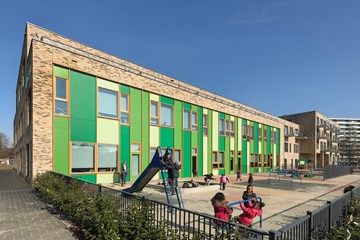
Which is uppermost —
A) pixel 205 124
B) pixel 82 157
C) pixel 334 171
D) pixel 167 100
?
pixel 167 100

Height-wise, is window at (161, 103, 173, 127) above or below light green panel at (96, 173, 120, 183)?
above

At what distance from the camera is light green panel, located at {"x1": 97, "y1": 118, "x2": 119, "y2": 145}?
1625 cm

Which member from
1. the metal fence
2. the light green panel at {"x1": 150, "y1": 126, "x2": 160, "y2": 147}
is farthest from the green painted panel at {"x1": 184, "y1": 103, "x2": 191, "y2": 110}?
the metal fence

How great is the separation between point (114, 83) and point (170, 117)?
6.55 meters

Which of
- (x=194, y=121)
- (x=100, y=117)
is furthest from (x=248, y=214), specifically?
(x=194, y=121)

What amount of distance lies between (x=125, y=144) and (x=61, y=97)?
558 cm

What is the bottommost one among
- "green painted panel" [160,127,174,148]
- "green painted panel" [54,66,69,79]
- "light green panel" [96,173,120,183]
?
"light green panel" [96,173,120,183]

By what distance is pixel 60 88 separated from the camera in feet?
47.8

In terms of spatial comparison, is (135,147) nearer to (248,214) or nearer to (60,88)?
(60,88)

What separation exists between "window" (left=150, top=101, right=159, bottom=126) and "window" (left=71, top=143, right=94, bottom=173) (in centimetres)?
593

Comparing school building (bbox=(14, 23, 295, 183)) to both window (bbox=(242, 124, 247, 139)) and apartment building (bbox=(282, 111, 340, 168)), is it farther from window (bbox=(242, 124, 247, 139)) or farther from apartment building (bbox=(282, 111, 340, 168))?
apartment building (bbox=(282, 111, 340, 168))

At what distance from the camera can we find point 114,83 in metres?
17.4

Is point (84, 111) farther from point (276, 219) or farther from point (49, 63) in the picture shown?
point (276, 219)

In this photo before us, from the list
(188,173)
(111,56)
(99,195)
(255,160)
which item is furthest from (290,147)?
(99,195)
